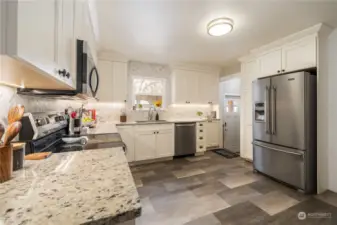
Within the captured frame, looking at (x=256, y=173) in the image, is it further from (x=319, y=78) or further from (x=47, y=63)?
(x=47, y=63)

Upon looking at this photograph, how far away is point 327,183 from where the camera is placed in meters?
2.33

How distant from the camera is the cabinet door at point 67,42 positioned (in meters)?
0.82

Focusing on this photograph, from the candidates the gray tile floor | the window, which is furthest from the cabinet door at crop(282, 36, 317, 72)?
the window

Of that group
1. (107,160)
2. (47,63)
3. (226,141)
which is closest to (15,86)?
(47,63)

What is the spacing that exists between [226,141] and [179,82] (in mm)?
2364

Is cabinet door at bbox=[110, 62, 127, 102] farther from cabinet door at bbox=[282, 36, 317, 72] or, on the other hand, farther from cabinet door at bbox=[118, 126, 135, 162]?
cabinet door at bbox=[282, 36, 317, 72]

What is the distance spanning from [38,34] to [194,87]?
3953mm

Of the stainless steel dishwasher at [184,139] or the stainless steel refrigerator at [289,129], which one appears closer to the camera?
the stainless steel refrigerator at [289,129]

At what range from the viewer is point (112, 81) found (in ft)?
11.5

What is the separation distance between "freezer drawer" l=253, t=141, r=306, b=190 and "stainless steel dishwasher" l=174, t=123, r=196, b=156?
1.45 meters

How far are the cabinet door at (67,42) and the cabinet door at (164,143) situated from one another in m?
2.71

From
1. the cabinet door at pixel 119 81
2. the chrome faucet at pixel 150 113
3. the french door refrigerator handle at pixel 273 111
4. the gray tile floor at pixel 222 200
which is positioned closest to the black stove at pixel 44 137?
the gray tile floor at pixel 222 200

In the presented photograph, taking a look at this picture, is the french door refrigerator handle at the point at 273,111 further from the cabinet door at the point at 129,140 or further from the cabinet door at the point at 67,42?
the cabinet door at the point at 67,42

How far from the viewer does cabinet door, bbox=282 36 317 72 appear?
A: 226 cm
